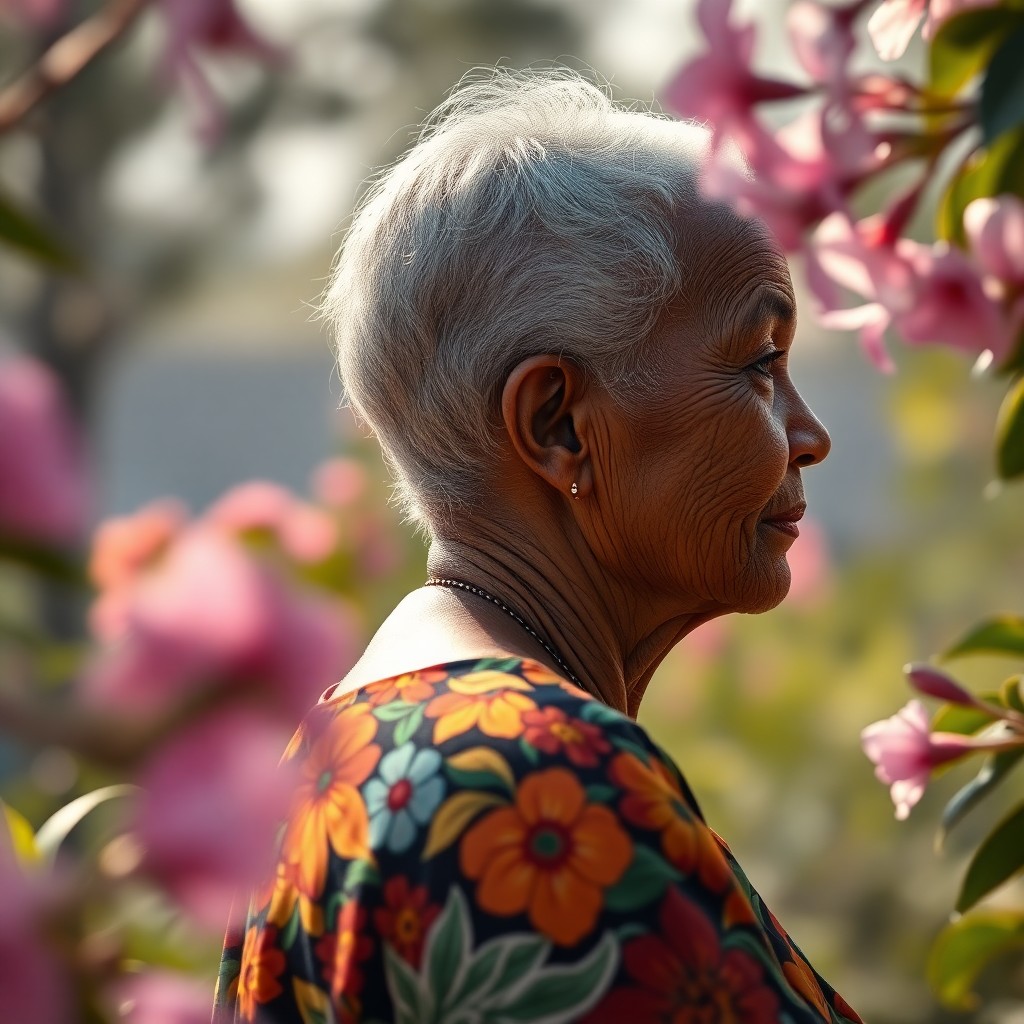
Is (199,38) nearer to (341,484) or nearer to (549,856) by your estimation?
(549,856)

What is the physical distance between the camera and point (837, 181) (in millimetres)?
862

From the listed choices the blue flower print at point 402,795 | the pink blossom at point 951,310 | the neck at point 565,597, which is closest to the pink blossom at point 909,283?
the pink blossom at point 951,310

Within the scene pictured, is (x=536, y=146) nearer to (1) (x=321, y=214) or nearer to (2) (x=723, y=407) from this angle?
(2) (x=723, y=407)

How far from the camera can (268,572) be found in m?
0.51

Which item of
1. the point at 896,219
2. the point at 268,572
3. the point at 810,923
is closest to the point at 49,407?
the point at 268,572

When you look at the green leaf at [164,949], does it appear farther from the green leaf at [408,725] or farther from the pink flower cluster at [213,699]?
the green leaf at [408,725]

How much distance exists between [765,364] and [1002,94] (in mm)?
915

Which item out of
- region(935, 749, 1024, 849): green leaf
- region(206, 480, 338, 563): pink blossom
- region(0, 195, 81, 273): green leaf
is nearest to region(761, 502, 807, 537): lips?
region(935, 749, 1024, 849): green leaf

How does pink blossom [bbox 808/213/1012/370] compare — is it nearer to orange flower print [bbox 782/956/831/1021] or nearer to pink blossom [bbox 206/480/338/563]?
orange flower print [bbox 782/956/831/1021]

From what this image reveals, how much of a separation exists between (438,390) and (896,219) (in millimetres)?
805

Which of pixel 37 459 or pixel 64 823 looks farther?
pixel 64 823

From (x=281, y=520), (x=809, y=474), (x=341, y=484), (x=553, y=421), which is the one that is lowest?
(x=553, y=421)

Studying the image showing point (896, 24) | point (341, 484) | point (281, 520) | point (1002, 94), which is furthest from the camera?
point (341, 484)

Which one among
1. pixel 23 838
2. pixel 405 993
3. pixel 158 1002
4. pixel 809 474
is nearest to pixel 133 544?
pixel 23 838
